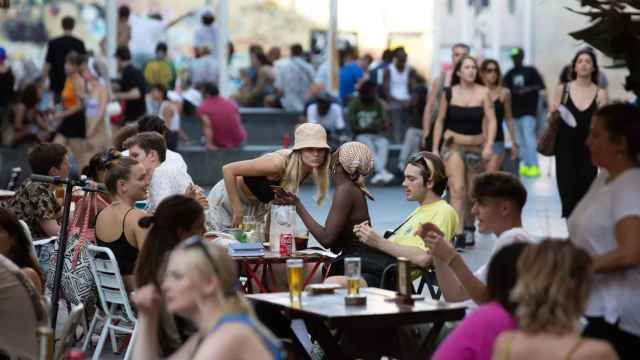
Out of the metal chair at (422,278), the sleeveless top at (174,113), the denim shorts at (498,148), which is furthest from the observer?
the sleeveless top at (174,113)

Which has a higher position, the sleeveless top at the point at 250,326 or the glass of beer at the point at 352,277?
the sleeveless top at the point at 250,326

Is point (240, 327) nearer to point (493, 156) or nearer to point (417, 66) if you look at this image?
point (493, 156)

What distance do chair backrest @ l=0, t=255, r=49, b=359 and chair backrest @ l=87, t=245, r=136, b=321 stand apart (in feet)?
6.19

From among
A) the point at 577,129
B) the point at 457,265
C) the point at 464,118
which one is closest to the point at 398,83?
the point at 464,118

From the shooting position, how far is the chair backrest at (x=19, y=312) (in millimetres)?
6449

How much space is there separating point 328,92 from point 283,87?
107 centimetres

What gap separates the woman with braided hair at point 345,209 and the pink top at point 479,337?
12.7ft

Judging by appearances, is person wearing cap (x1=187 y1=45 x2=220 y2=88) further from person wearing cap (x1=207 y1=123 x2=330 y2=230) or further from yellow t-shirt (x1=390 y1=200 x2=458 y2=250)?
yellow t-shirt (x1=390 y1=200 x2=458 y2=250)

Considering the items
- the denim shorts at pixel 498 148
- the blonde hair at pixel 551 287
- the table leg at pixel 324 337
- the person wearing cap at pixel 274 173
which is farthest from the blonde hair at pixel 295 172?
the denim shorts at pixel 498 148

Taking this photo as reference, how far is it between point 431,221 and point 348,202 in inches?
25.3

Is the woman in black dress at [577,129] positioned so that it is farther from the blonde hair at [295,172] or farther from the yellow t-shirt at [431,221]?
the yellow t-shirt at [431,221]

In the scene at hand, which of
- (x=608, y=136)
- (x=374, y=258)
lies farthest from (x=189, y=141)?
(x=608, y=136)

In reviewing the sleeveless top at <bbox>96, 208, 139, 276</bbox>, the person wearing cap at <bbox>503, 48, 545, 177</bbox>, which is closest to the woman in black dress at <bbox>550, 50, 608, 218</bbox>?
the sleeveless top at <bbox>96, 208, 139, 276</bbox>

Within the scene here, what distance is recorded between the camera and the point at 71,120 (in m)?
19.2
